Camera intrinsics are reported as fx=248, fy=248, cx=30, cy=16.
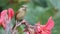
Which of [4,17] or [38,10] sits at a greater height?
[38,10]

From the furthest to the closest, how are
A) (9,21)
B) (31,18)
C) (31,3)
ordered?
(31,3)
(31,18)
(9,21)

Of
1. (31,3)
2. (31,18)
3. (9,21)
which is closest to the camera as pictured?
(9,21)

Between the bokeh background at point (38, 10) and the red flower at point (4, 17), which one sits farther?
the bokeh background at point (38, 10)

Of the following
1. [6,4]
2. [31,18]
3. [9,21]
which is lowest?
[9,21]

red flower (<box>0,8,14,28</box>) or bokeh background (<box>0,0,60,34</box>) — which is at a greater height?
bokeh background (<box>0,0,60,34</box>)

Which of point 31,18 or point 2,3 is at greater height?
point 2,3

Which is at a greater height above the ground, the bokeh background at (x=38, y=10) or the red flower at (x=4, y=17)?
the bokeh background at (x=38, y=10)

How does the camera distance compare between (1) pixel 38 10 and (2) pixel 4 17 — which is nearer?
(2) pixel 4 17

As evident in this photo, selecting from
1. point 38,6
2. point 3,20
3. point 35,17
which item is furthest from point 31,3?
point 3,20

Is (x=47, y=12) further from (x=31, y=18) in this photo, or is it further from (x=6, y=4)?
(x=6, y=4)

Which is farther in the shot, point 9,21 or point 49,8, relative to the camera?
point 49,8

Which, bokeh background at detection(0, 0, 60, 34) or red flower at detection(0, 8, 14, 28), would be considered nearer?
red flower at detection(0, 8, 14, 28)
